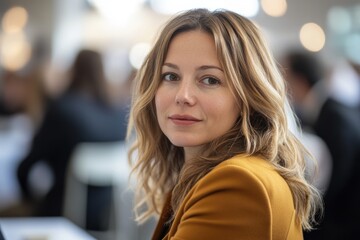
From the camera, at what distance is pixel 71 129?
3.59 metres

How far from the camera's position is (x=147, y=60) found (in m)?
1.51

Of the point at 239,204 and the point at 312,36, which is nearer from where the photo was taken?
the point at 239,204

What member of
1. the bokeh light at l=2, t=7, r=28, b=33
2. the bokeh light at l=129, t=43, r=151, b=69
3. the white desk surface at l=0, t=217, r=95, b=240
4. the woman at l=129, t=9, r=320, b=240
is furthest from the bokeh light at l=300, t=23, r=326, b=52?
the woman at l=129, t=9, r=320, b=240

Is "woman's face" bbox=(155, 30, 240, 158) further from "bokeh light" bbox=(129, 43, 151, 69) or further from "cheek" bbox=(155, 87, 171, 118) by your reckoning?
"bokeh light" bbox=(129, 43, 151, 69)

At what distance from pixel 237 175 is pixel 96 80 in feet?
8.42

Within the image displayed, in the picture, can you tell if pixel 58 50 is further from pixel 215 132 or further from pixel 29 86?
pixel 215 132

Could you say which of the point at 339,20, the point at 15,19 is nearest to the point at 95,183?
the point at 339,20

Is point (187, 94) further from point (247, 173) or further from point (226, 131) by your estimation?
point (247, 173)

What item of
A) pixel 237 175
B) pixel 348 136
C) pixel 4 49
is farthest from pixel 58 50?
pixel 237 175

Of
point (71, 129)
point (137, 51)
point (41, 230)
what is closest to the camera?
point (41, 230)

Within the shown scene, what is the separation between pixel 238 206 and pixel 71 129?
2531 mm

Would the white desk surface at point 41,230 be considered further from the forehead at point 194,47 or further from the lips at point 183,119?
the forehead at point 194,47

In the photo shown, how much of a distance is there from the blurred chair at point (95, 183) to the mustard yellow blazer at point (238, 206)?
230 cm

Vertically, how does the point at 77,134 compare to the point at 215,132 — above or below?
below
